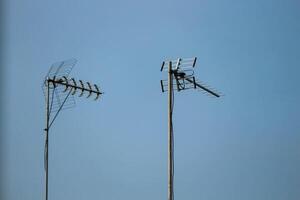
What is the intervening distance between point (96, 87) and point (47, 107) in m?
1.28

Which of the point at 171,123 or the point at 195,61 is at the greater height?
the point at 195,61

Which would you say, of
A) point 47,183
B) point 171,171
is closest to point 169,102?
point 171,171

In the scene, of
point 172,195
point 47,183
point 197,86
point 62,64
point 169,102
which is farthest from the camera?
point 62,64

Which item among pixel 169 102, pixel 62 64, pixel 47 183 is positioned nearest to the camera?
pixel 169 102

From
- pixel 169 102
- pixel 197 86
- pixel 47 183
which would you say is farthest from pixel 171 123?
pixel 47 183

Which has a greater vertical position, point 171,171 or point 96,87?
point 96,87

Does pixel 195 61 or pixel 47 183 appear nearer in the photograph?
pixel 195 61

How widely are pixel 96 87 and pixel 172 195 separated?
5.12 meters

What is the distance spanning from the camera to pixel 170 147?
882 centimetres

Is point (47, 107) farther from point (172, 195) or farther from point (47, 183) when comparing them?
point (172, 195)

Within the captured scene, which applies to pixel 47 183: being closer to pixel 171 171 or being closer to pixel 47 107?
pixel 47 107

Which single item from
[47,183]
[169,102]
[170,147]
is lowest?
[47,183]

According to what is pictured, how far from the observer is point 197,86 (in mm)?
9828

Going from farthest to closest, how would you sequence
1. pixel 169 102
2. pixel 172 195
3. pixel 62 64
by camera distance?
pixel 62 64, pixel 169 102, pixel 172 195
